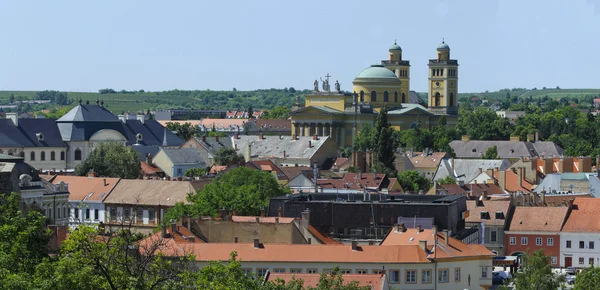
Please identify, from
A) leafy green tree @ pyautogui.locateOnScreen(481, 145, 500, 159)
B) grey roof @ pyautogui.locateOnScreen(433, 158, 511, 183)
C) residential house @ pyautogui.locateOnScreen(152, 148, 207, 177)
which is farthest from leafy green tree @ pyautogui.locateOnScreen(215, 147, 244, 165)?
leafy green tree @ pyautogui.locateOnScreen(481, 145, 500, 159)

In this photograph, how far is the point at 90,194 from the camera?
93375mm

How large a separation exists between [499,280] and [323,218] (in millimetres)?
10559

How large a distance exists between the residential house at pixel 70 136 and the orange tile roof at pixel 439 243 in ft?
243

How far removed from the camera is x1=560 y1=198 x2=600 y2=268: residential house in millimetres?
80688

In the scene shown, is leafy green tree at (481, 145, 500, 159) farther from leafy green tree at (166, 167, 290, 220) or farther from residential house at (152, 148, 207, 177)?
leafy green tree at (166, 167, 290, 220)

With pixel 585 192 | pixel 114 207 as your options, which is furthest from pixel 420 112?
pixel 114 207

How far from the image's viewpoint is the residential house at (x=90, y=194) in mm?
91562

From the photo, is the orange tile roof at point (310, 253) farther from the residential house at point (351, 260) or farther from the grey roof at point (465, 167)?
the grey roof at point (465, 167)

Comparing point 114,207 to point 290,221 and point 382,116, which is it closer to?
point 290,221

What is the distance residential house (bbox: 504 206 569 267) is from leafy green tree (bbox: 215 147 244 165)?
133ft

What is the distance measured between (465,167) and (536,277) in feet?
254

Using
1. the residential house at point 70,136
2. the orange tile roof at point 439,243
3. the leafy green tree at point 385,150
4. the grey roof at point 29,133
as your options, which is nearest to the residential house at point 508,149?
the leafy green tree at point 385,150

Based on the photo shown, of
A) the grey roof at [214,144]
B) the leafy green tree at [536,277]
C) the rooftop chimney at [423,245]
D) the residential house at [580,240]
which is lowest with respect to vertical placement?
the residential house at [580,240]

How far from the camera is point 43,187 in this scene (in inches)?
3054
